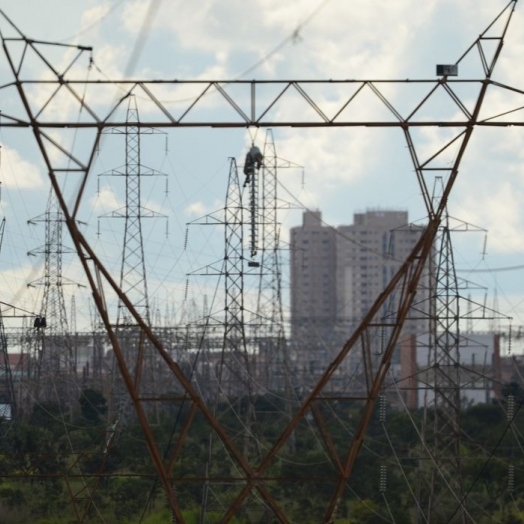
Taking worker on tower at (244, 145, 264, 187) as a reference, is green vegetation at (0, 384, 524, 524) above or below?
below

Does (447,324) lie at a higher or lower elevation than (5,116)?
lower

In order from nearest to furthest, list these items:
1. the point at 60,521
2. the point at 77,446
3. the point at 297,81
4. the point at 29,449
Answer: the point at 297,81, the point at 60,521, the point at 29,449, the point at 77,446

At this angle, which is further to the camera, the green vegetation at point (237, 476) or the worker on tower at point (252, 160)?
the green vegetation at point (237, 476)

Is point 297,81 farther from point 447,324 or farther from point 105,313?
point 447,324

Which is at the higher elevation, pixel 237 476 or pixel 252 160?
pixel 252 160

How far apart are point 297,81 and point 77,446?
122 feet

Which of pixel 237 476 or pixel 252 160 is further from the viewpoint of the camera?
pixel 237 476

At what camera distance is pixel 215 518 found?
41.2 m

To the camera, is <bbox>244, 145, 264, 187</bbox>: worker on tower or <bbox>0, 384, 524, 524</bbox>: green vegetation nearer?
<bbox>244, 145, 264, 187</bbox>: worker on tower

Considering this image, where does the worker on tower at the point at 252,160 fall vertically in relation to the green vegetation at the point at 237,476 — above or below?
above

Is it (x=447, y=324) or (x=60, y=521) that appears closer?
(x=447, y=324)

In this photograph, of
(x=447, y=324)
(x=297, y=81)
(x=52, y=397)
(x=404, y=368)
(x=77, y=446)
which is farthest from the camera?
(x=404, y=368)

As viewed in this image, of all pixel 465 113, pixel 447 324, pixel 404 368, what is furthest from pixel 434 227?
pixel 404 368

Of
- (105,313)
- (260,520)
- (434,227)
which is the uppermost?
(434,227)
